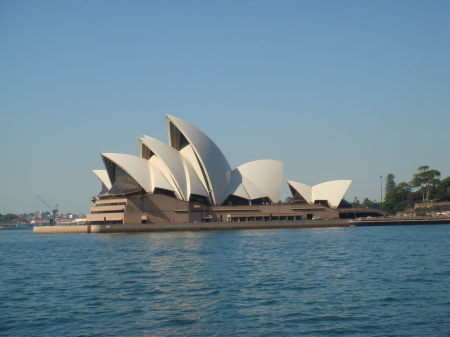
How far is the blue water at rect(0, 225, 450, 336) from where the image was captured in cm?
1317

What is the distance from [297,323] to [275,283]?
6.17 metres

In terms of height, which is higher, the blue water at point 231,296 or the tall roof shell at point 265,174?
the tall roof shell at point 265,174

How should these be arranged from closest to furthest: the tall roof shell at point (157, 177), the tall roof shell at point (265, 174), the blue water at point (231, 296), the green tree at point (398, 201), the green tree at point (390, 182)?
the blue water at point (231, 296), the tall roof shell at point (157, 177), the tall roof shell at point (265, 174), the green tree at point (398, 201), the green tree at point (390, 182)

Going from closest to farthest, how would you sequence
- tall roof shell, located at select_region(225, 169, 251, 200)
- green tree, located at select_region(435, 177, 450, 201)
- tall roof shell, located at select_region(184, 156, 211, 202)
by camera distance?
1. tall roof shell, located at select_region(184, 156, 211, 202)
2. tall roof shell, located at select_region(225, 169, 251, 200)
3. green tree, located at select_region(435, 177, 450, 201)

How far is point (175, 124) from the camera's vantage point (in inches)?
2596

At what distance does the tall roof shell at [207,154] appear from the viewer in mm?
66625

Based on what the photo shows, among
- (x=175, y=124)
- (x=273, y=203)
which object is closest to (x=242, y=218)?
(x=273, y=203)

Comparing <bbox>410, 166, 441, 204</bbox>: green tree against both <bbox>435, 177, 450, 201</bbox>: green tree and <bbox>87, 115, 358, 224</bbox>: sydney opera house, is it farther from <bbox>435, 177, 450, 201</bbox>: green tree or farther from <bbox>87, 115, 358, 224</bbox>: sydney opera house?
<bbox>87, 115, 358, 224</bbox>: sydney opera house

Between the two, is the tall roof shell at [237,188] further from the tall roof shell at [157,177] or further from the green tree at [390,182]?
the green tree at [390,182]

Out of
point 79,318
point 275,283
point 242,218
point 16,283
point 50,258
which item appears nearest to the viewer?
point 79,318

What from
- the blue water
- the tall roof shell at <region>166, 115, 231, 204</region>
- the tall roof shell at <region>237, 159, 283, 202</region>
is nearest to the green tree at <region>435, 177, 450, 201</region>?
the tall roof shell at <region>237, 159, 283, 202</region>

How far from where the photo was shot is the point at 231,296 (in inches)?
679

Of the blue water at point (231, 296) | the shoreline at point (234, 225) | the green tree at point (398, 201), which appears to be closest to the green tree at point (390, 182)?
the green tree at point (398, 201)

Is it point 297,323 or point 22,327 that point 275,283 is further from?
point 22,327
